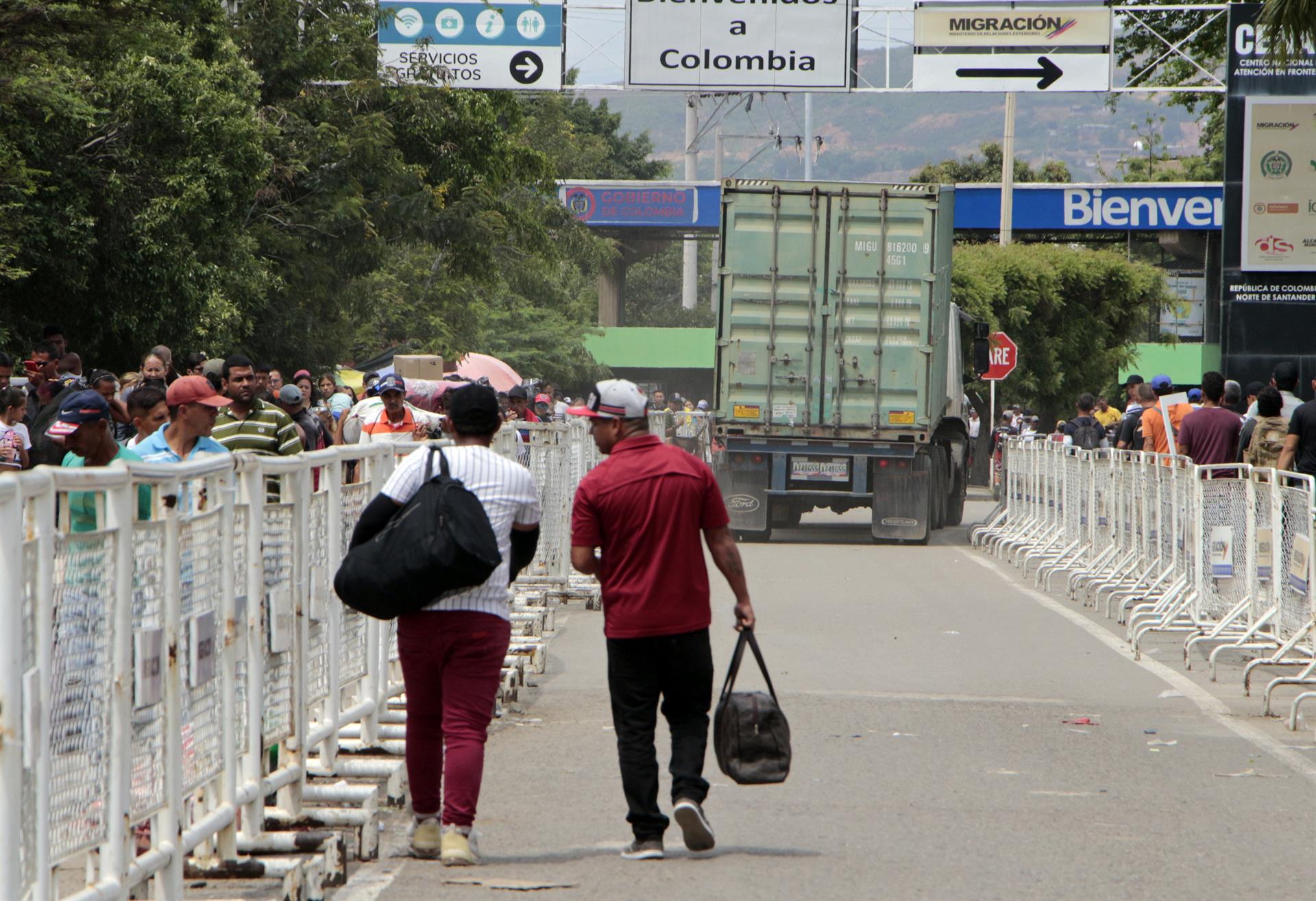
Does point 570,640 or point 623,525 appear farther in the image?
point 570,640

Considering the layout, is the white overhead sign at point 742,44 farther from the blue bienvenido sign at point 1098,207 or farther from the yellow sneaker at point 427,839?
the yellow sneaker at point 427,839

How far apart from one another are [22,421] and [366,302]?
1725 cm

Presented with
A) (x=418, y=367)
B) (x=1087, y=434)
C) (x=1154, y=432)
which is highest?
(x=418, y=367)

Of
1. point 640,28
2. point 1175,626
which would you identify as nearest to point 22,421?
point 1175,626

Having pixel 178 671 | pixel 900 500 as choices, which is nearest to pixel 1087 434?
pixel 900 500

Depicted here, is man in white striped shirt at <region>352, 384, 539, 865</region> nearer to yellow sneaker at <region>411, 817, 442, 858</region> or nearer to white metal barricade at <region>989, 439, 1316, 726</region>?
yellow sneaker at <region>411, 817, 442, 858</region>

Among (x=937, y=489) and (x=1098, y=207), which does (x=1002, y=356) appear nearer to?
(x=937, y=489)

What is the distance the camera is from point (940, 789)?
Answer: 7.45 meters

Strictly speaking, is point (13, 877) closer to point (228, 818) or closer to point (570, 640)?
point (228, 818)

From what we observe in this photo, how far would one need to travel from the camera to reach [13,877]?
3.96 meters

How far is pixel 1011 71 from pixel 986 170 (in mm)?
44276

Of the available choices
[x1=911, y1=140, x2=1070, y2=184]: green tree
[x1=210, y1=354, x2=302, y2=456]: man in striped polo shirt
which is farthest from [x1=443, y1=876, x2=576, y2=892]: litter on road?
[x1=911, y1=140, x2=1070, y2=184]: green tree

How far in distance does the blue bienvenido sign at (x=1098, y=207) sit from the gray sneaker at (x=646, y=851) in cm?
4204

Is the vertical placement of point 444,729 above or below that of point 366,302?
below
